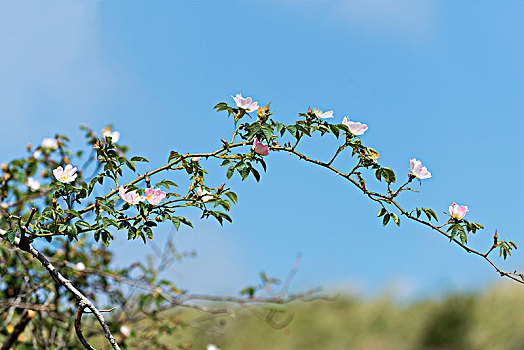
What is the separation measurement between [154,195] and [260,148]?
10.6 inches

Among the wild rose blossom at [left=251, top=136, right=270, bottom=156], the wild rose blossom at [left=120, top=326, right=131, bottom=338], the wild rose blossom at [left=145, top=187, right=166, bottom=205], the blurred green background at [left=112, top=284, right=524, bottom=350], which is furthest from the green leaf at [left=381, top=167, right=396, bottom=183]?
the blurred green background at [left=112, top=284, right=524, bottom=350]

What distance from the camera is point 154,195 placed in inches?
49.3

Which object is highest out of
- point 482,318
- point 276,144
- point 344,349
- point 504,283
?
point 504,283

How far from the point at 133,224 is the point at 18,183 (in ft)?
4.73

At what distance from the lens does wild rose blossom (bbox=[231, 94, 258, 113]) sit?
51.9 inches

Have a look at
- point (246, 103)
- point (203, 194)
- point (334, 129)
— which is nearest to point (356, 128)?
point (334, 129)

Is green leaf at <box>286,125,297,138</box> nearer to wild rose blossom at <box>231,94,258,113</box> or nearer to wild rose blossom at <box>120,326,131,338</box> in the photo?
wild rose blossom at <box>231,94,258,113</box>

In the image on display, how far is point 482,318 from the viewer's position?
5.45 metres

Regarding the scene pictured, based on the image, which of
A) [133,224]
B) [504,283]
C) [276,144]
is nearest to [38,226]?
[133,224]

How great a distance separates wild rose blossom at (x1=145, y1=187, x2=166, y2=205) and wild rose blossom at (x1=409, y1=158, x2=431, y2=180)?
64cm

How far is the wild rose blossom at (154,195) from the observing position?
4.10ft

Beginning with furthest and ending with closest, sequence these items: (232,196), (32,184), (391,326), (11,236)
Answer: (391,326) < (32,184) < (232,196) < (11,236)

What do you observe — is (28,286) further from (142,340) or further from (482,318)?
(482,318)

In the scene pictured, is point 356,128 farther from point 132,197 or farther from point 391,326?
point 391,326
